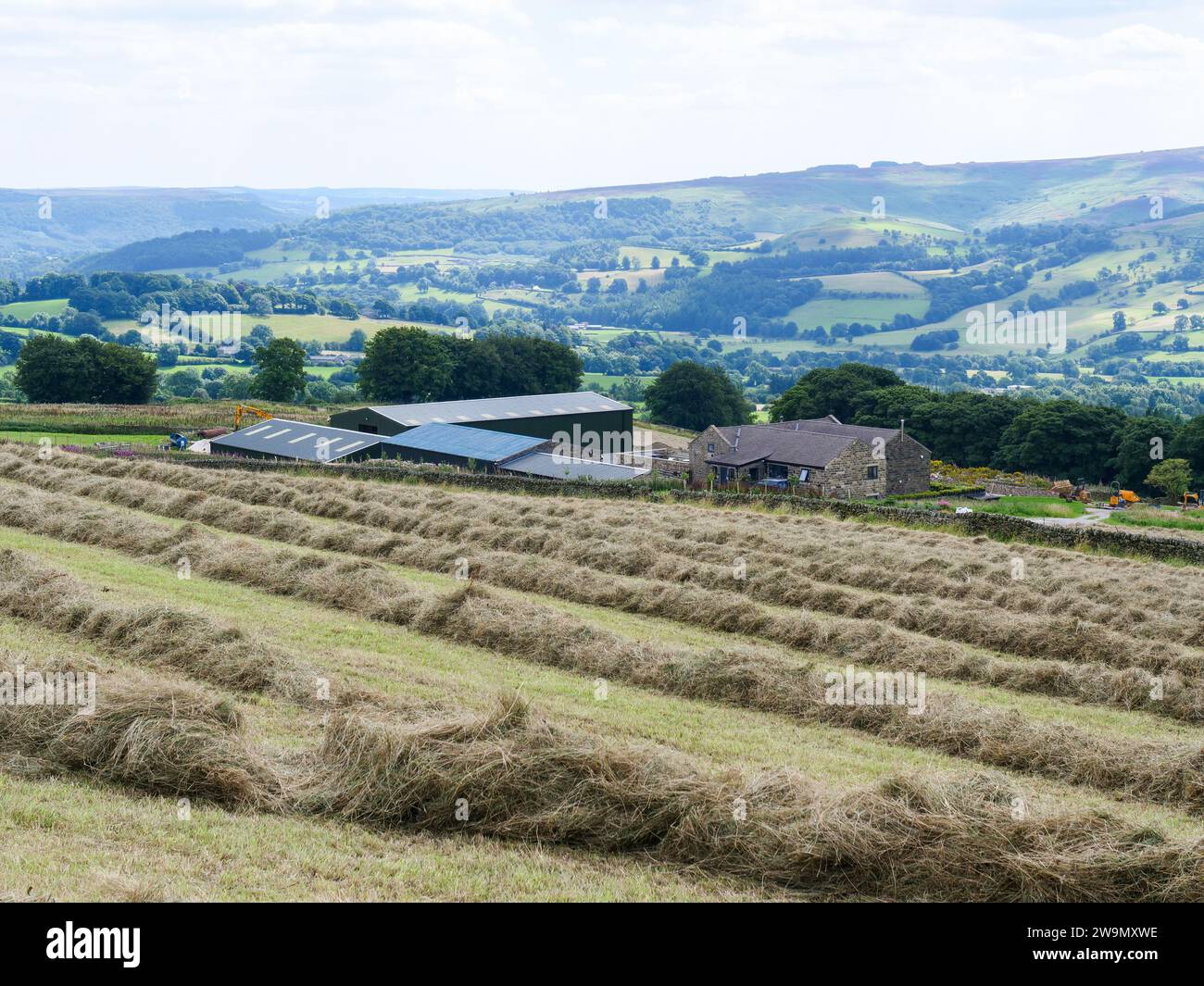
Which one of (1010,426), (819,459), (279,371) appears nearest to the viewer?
(819,459)

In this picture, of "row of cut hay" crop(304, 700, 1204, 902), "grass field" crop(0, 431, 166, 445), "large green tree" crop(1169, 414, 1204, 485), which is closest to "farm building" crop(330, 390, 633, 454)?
"grass field" crop(0, 431, 166, 445)

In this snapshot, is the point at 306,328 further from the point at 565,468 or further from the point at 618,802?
the point at 618,802

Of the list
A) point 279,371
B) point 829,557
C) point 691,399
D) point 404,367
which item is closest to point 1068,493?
point 829,557

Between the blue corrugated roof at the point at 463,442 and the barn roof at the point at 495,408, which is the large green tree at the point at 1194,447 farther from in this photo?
A: the blue corrugated roof at the point at 463,442

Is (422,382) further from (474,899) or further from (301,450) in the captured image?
(474,899)

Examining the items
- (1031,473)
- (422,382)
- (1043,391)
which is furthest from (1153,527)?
(1043,391)

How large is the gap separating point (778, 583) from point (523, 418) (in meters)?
47.3

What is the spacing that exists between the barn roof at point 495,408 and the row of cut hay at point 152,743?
5290 centimetres

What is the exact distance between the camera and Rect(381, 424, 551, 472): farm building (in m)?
57.3

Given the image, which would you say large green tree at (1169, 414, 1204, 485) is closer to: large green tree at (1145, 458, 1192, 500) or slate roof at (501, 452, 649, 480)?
large green tree at (1145, 458, 1192, 500)

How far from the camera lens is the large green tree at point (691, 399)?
96.2 m

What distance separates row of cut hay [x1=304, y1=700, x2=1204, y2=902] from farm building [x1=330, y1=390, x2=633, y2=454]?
5349 cm

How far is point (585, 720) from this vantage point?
49.3 feet

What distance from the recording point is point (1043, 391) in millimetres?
177750
